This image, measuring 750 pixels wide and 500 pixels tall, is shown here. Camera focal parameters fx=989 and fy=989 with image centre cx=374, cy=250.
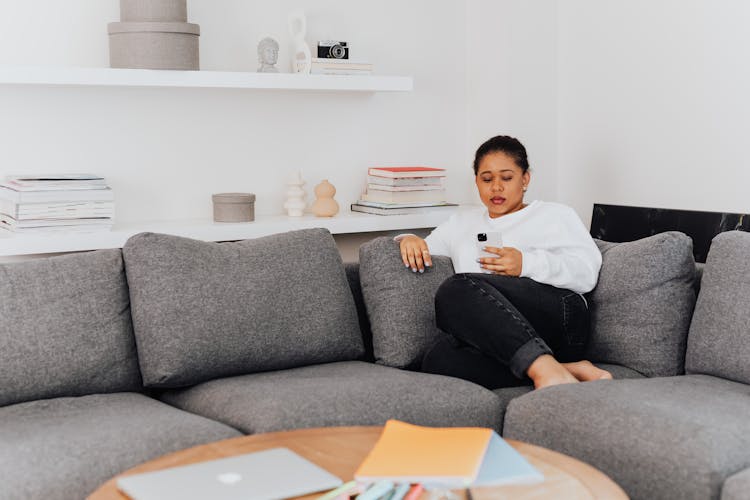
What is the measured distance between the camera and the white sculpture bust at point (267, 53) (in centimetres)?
358

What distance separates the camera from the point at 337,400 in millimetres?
A: 2463

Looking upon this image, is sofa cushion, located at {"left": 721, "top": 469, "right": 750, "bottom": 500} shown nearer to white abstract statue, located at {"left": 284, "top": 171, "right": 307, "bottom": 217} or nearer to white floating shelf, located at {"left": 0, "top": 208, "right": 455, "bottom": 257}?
white floating shelf, located at {"left": 0, "top": 208, "right": 455, "bottom": 257}

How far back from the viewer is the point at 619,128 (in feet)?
12.8

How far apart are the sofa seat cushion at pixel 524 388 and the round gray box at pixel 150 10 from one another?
1.62 m

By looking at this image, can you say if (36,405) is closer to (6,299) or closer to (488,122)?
(6,299)

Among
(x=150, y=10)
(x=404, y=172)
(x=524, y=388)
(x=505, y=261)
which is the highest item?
(x=150, y=10)

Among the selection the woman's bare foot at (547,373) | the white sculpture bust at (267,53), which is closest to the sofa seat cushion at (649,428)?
the woman's bare foot at (547,373)

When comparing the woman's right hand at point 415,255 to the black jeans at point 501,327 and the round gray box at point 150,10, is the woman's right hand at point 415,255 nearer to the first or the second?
the black jeans at point 501,327

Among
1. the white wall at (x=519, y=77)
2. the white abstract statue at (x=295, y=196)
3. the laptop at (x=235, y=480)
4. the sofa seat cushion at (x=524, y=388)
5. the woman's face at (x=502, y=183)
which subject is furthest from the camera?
the white wall at (x=519, y=77)

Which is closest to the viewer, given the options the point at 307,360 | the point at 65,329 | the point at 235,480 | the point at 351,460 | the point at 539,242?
the point at 235,480

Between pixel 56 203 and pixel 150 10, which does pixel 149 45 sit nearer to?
pixel 150 10

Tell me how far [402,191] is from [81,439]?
1.95 metres

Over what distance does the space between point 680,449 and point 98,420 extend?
4.39ft

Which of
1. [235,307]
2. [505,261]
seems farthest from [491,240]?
[235,307]
